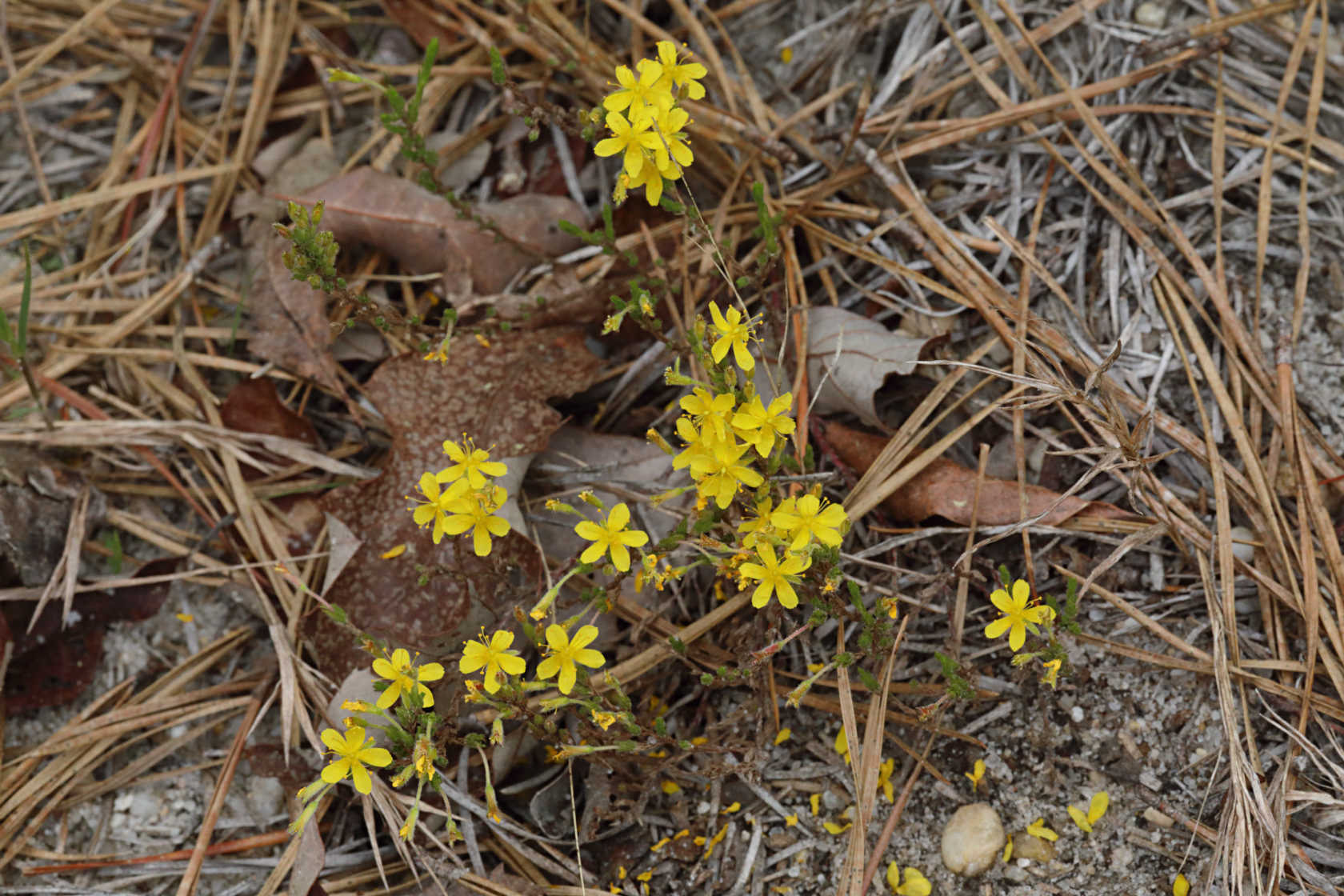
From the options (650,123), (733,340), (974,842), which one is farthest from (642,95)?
(974,842)

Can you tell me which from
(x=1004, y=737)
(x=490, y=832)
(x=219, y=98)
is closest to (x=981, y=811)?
(x=1004, y=737)

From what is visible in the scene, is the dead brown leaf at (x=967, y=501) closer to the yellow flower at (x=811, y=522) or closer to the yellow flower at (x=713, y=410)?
the yellow flower at (x=811, y=522)

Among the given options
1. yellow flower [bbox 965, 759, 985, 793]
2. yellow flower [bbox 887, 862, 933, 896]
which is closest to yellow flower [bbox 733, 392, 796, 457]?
yellow flower [bbox 965, 759, 985, 793]

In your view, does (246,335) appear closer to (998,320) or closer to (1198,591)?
(998,320)

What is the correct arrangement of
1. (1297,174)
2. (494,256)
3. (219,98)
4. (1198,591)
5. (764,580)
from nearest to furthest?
(764,580) < (1198,591) < (1297,174) < (494,256) < (219,98)

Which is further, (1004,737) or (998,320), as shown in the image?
(998,320)

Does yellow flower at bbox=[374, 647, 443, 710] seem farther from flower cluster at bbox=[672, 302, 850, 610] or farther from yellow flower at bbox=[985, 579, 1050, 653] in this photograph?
yellow flower at bbox=[985, 579, 1050, 653]
